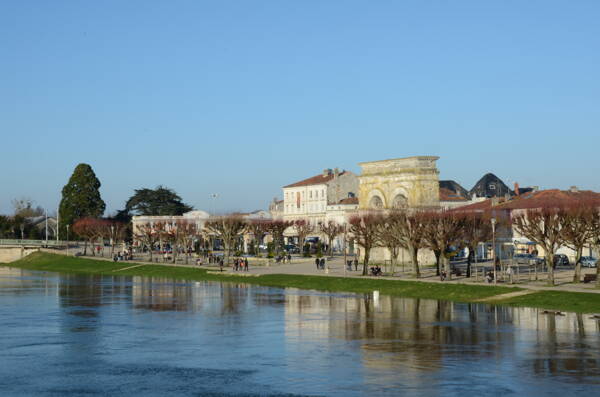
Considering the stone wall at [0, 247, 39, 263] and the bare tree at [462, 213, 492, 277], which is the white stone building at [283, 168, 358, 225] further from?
the bare tree at [462, 213, 492, 277]

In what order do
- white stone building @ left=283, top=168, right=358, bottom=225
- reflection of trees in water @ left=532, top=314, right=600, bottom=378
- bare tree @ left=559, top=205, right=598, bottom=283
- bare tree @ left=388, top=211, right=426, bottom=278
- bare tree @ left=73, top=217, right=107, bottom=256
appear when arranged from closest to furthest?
reflection of trees in water @ left=532, top=314, right=600, bottom=378 < bare tree @ left=559, top=205, right=598, bottom=283 < bare tree @ left=388, top=211, right=426, bottom=278 < bare tree @ left=73, top=217, right=107, bottom=256 < white stone building @ left=283, top=168, right=358, bottom=225

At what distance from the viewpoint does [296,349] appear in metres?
38.4

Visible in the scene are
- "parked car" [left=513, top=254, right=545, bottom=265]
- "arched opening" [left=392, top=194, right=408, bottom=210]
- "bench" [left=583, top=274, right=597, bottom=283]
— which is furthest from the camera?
"arched opening" [left=392, top=194, right=408, bottom=210]

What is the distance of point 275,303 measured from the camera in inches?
2393

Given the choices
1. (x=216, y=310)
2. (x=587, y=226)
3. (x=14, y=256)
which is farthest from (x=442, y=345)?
(x=14, y=256)

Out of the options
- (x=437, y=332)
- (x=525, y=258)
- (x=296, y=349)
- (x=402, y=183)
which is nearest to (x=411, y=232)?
(x=402, y=183)

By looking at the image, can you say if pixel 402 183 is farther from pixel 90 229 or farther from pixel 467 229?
pixel 90 229

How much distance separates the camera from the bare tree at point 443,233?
2761 inches

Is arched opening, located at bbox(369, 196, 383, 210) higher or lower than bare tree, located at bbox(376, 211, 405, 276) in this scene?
higher

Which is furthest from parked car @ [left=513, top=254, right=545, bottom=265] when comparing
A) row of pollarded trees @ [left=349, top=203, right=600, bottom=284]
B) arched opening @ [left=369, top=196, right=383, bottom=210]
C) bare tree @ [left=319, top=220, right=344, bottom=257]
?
bare tree @ [left=319, top=220, right=344, bottom=257]

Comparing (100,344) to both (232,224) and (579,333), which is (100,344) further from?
(232,224)

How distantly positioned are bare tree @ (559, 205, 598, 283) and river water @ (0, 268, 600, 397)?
10.9 meters

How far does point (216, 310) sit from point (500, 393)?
31.2 m

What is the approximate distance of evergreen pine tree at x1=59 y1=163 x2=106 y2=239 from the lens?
155m
